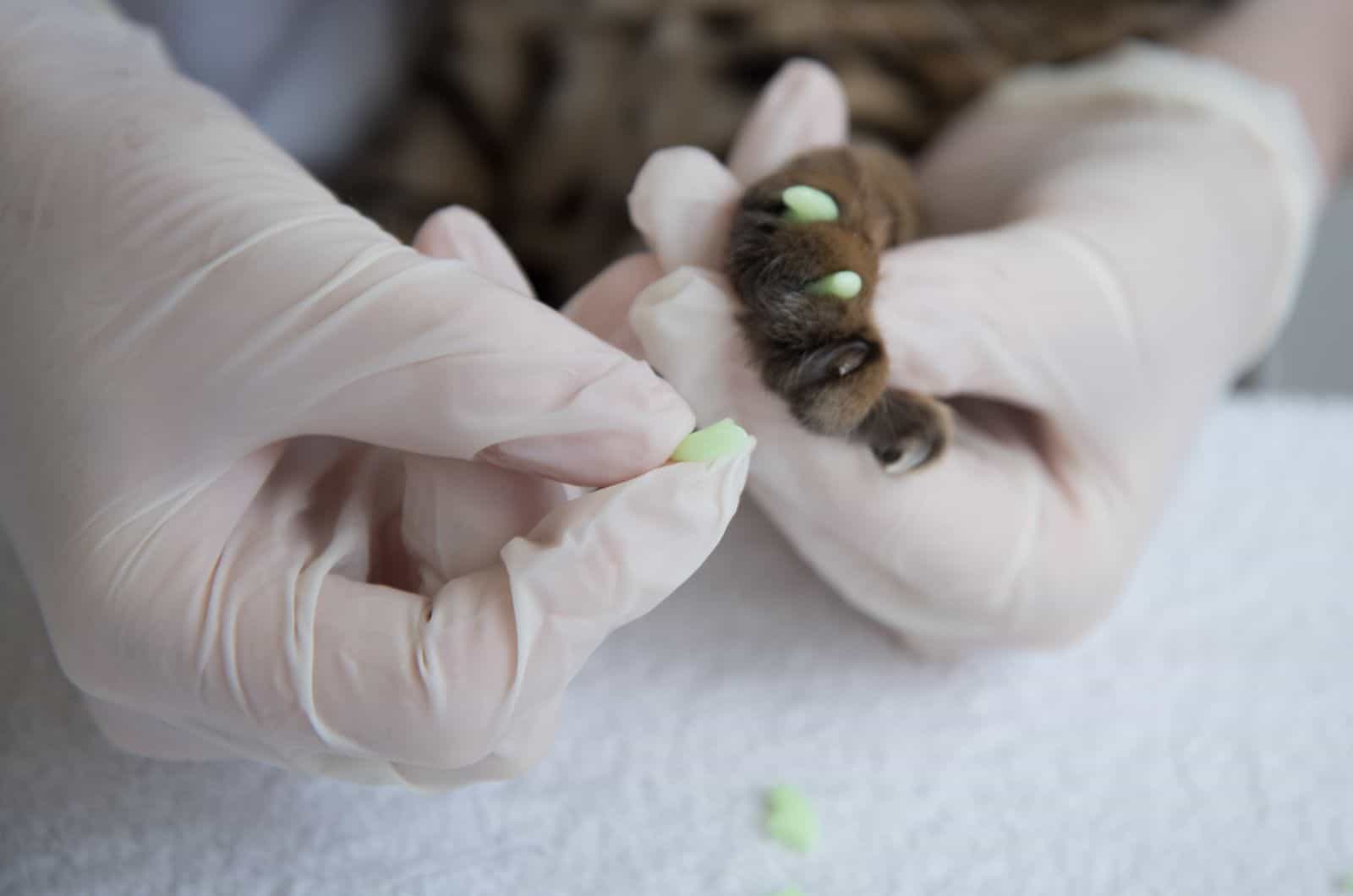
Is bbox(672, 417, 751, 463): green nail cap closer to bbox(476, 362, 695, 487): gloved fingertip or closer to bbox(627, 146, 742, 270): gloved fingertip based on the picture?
bbox(476, 362, 695, 487): gloved fingertip

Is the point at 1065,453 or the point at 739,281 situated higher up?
the point at 739,281

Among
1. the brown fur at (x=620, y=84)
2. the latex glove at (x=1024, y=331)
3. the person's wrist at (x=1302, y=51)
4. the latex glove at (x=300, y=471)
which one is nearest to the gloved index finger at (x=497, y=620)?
the latex glove at (x=300, y=471)

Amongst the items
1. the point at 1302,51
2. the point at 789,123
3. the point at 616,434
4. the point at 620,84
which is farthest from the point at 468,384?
the point at 1302,51

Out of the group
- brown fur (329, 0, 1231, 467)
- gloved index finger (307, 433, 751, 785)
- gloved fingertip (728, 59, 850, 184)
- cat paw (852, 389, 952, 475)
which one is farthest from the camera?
brown fur (329, 0, 1231, 467)

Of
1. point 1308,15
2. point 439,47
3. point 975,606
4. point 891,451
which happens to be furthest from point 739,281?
point 1308,15

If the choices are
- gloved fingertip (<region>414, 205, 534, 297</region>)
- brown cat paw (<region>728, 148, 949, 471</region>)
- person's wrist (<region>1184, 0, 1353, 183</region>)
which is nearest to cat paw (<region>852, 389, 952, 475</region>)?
brown cat paw (<region>728, 148, 949, 471</region>)

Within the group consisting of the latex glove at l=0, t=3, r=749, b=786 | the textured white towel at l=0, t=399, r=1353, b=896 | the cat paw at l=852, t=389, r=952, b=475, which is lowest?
the textured white towel at l=0, t=399, r=1353, b=896

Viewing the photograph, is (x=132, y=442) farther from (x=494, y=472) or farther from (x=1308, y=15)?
(x=1308, y=15)

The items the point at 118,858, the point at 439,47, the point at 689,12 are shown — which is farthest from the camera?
the point at 439,47

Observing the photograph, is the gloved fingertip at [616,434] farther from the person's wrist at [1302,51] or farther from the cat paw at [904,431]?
the person's wrist at [1302,51]
